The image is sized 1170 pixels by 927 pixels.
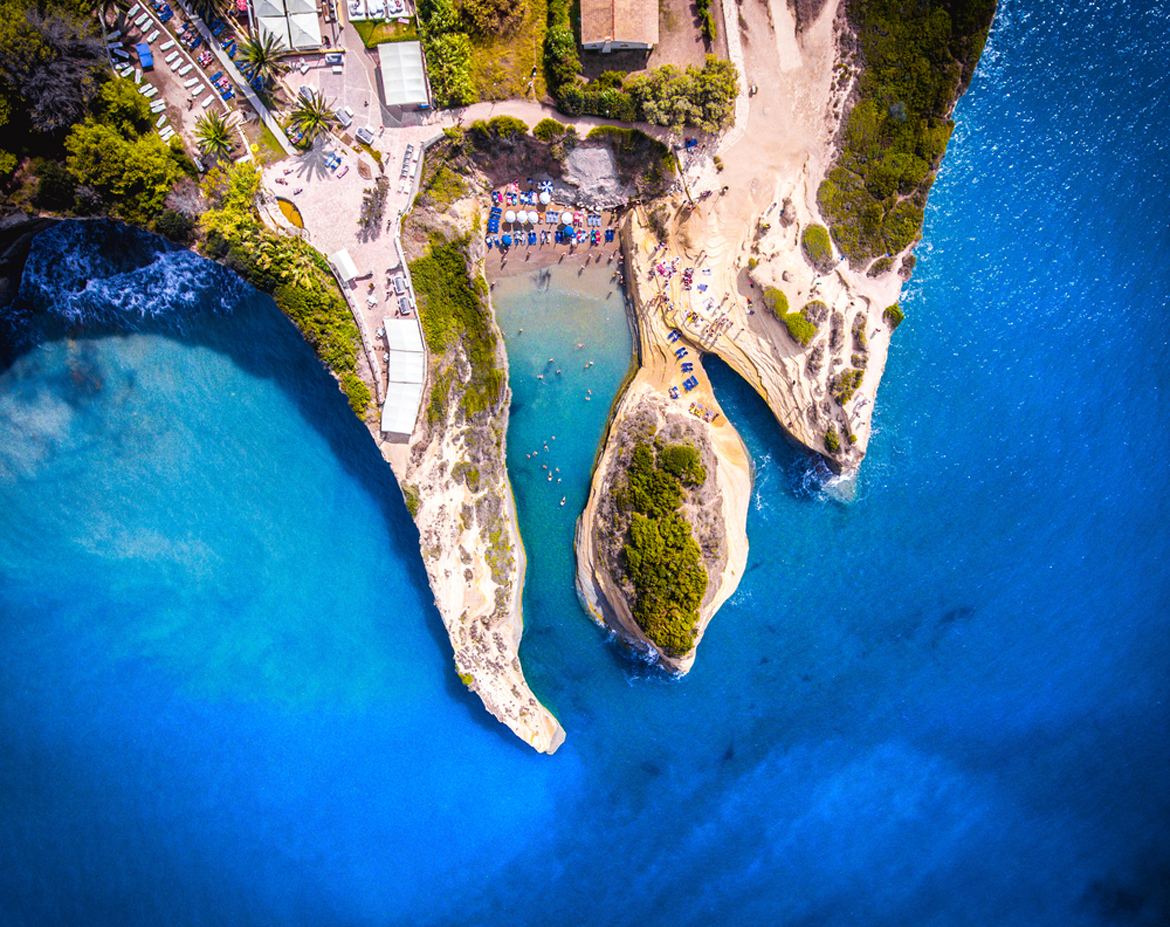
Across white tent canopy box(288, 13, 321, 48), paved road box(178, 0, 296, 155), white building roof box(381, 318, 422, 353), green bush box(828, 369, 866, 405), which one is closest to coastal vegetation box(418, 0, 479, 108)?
→ white tent canopy box(288, 13, 321, 48)

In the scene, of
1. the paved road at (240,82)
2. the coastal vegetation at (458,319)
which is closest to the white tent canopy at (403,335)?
the coastal vegetation at (458,319)

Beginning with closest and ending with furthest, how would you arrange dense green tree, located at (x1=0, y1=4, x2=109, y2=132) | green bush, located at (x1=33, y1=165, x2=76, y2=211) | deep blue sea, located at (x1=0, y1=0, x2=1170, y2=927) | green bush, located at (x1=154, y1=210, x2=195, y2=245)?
dense green tree, located at (x1=0, y1=4, x2=109, y2=132) < green bush, located at (x1=33, y1=165, x2=76, y2=211) < green bush, located at (x1=154, y1=210, x2=195, y2=245) < deep blue sea, located at (x1=0, y1=0, x2=1170, y2=927)

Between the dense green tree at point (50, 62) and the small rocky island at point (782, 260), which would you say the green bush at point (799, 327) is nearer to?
the small rocky island at point (782, 260)

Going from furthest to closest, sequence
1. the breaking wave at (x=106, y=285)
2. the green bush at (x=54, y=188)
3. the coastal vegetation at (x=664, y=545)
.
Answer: the breaking wave at (x=106, y=285), the coastal vegetation at (x=664, y=545), the green bush at (x=54, y=188)

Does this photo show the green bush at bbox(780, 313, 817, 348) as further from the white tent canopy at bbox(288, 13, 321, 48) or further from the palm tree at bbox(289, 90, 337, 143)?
the white tent canopy at bbox(288, 13, 321, 48)

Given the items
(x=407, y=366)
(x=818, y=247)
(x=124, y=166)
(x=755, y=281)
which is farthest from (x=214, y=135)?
(x=818, y=247)

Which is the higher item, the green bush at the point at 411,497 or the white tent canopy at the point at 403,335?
the white tent canopy at the point at 403,335

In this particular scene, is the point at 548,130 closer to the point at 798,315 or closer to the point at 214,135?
the point at 798,315
